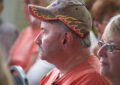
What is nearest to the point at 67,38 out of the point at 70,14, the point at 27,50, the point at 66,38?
the point at 66,38

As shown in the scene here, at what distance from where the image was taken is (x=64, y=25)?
6.07 ft

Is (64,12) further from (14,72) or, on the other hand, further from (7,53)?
(7,53)

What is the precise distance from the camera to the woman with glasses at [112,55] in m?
1.61

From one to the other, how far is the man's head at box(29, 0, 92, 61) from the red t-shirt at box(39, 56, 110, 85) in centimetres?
11

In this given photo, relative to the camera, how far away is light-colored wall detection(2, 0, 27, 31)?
197 inches

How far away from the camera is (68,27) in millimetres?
1844

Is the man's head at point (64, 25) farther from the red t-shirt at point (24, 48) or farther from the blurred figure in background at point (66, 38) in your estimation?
the red t-shirt at point (24, 48)

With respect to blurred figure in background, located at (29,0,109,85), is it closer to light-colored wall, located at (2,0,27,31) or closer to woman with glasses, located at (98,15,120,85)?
woman with glasses, located at (98,15,120,85)

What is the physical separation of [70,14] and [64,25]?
0.08 metres

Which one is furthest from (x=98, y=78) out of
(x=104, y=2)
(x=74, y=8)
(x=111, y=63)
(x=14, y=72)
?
(x=104, y=2)

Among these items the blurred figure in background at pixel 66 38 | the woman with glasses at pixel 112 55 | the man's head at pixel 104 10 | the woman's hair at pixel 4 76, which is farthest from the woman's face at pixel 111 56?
the man's head at pixel 104 10

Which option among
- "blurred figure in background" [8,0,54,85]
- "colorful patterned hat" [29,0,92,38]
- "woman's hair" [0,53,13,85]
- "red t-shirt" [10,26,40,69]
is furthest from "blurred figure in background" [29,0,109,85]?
"red t-shirt" [10,26,40,69]

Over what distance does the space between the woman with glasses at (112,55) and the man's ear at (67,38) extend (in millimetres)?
242

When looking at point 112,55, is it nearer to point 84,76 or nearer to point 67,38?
point 84,76
